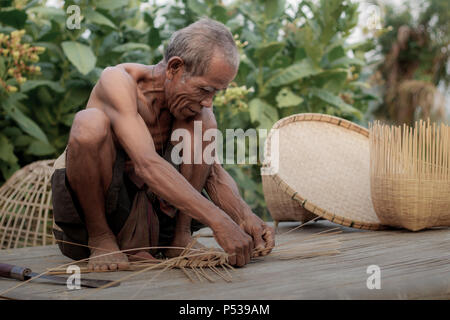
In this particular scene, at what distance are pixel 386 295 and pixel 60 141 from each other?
2.56 m

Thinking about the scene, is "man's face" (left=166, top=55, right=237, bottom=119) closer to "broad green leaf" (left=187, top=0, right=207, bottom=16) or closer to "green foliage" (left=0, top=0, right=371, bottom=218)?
"green foliage" (left=0, top=0, right=371, bottom=218)

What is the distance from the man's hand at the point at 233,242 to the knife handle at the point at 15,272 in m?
0.59

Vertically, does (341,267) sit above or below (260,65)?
below

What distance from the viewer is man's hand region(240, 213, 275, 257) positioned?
196 cm

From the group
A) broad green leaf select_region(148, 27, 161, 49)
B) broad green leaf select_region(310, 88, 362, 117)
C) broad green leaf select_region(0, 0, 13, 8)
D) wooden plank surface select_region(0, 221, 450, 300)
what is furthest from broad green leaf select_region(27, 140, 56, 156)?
broad green leaf select_region(310, 88, 362, 117)

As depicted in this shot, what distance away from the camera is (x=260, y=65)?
3764 millimetres

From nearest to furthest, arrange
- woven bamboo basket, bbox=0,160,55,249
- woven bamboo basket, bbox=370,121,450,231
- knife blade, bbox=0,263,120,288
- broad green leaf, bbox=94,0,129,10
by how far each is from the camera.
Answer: knife blade, bbox=0,263,120,288 < woven bamboo basket, bbox=370,121,450,231 < woven bamboo basket, bbox=0,160,55,249 < broad green leaf, bbox=94,0,129,10

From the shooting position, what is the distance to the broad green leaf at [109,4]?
332 centimetres

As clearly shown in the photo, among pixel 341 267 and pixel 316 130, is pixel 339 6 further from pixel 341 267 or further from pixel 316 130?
pixel 341 267

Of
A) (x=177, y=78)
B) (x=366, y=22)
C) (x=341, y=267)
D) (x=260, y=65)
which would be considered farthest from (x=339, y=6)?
(x=341, y=267)

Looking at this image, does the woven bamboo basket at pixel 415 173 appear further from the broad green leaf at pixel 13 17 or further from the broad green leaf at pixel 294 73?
the broad green leaf at pixel 13 17

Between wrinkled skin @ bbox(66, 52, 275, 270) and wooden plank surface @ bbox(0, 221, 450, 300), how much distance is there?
132mm

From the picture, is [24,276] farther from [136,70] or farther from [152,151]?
[136,70]

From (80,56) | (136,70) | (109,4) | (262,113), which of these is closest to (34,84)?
(80,56)
